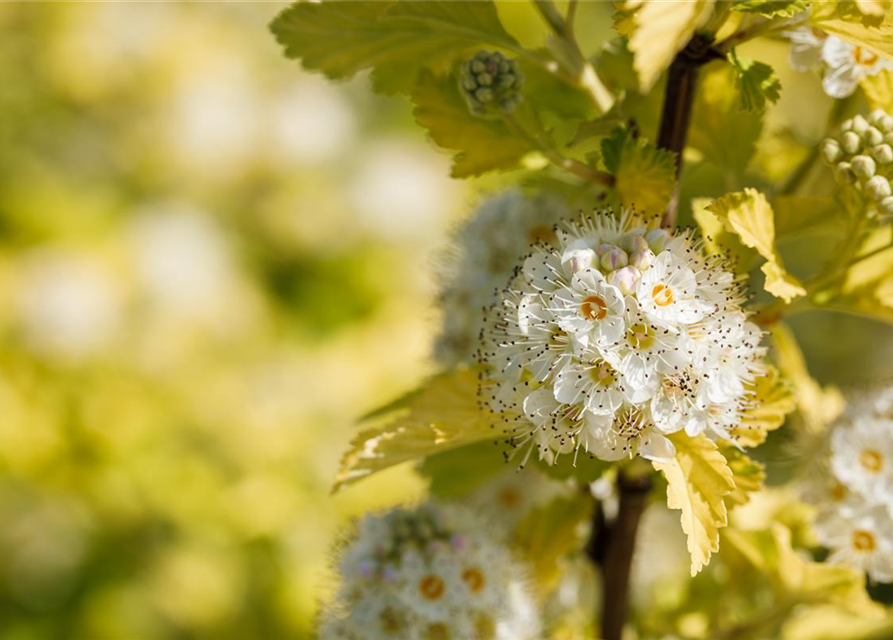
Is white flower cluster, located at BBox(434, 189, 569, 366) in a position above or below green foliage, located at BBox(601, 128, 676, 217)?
above

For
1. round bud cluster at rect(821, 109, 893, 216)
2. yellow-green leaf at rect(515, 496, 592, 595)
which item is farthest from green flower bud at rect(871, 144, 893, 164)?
yellow-green leaf at rect(515, 496, 592, 595)

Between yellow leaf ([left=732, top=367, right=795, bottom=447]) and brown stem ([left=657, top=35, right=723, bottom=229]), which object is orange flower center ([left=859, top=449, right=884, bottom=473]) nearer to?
yellow leaf ([left=732, top=367, right=795, bottom=447])

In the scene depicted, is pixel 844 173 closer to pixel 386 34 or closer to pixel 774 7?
pixel 774 7

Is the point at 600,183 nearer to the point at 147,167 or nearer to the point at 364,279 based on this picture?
the point at 364,279

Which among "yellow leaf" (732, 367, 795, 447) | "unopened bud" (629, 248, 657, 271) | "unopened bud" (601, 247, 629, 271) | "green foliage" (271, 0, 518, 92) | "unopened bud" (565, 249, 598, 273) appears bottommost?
"yellow leaf" (732, 367, 795, 447)

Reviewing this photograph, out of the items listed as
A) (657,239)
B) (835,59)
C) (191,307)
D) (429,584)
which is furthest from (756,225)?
(191,307)

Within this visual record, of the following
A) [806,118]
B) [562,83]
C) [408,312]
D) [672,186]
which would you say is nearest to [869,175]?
[672,186]
